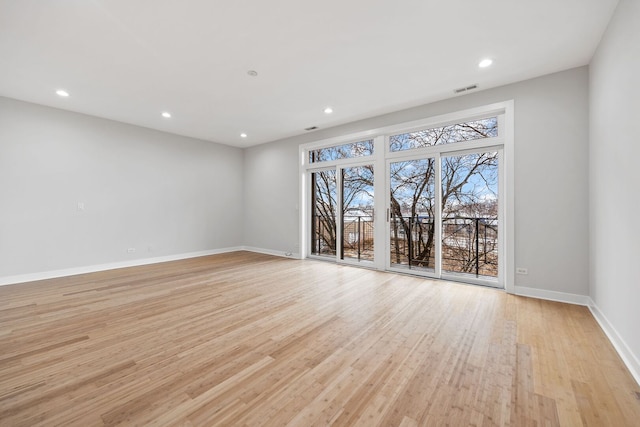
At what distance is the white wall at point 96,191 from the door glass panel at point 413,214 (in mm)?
4382

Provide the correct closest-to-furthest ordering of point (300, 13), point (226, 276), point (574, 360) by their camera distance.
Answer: point (574, 360) → point (300, 13) → point (226, 276)

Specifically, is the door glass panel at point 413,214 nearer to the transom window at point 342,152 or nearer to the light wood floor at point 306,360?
the transom window at point 342,152

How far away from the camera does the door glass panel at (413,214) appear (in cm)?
408

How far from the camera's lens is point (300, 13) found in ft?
6.98

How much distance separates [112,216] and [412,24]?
563cm

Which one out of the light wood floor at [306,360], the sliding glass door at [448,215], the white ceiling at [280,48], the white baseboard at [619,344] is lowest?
the light wood floor at [306,360]

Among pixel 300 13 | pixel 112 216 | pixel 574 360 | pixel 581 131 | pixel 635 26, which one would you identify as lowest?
pixel 574 360

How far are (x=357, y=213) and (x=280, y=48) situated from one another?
3199mm

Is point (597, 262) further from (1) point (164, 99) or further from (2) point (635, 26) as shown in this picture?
(1) point (164, 99)

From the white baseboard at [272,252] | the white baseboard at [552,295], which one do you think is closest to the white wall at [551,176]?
the white baseboard at [552,295]

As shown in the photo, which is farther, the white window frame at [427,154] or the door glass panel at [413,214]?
the door glass panel at [413,214]

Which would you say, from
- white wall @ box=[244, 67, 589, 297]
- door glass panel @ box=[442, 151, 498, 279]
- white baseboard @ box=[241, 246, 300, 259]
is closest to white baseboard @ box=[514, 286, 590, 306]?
white wall @ box=[244, 67, 589, 297]

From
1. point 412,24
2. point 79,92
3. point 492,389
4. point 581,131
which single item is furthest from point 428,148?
point 79,92

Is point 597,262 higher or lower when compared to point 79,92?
lower
